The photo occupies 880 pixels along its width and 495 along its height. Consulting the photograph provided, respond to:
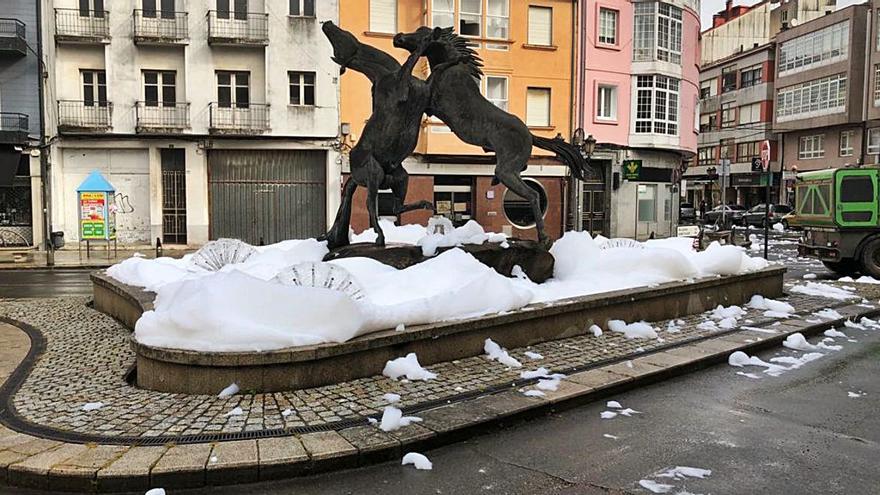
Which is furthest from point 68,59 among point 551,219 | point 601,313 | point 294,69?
point 601,313

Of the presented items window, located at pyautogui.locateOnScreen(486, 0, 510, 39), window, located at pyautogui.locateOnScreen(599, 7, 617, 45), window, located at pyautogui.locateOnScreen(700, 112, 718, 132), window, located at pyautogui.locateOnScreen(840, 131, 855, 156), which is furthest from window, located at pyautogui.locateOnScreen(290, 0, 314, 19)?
window, located at pyautogui.locateOnScreen(700, 112, 718, 132)

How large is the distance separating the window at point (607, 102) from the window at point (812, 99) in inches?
922

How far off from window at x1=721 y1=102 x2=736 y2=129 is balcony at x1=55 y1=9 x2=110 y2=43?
48.4 m

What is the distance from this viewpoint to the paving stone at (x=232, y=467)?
13.7 ft

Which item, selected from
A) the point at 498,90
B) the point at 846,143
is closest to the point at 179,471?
the point at 498,90

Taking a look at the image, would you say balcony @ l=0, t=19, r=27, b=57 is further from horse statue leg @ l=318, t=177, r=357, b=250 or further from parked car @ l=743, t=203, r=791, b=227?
parked car @ l=743, t=203, r=791, b=227

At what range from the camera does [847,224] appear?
632 inches

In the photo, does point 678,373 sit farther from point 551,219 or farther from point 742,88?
point 742,88

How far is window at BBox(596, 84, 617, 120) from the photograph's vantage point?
102 feet

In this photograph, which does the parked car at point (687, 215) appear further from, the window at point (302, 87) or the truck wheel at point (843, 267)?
the truck wheel at point (843, 267)

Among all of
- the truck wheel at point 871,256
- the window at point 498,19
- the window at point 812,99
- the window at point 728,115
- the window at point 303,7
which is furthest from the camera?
the window at point 728,115

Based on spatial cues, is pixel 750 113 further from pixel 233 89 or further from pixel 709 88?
pixel 233 89

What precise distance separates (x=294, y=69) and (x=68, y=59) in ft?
27.6

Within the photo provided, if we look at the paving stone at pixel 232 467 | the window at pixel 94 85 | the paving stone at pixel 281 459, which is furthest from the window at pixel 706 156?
the paving stone at pixel 232 467
